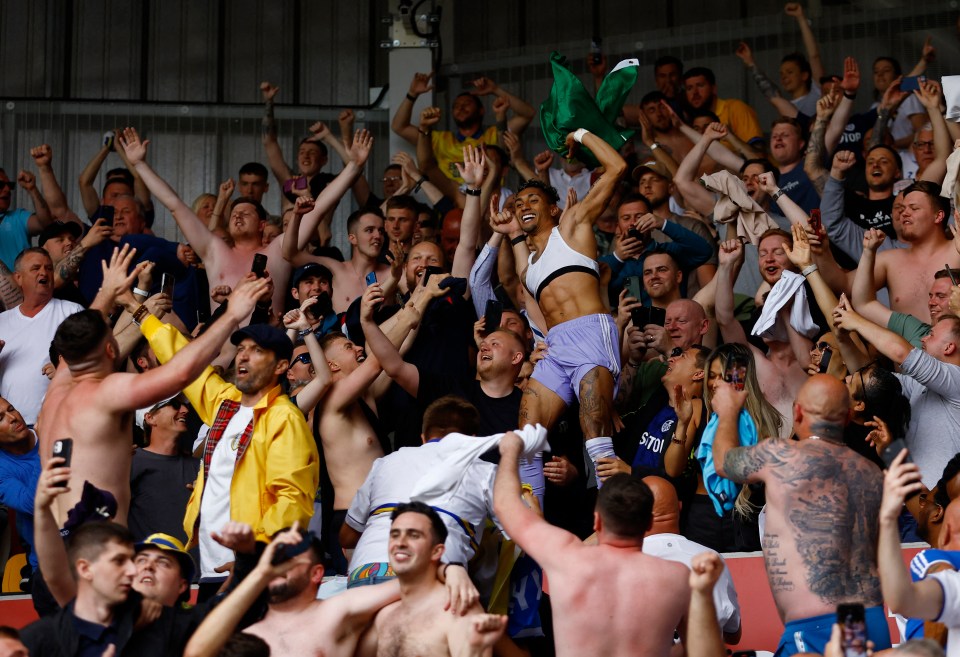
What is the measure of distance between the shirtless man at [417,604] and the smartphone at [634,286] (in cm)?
450

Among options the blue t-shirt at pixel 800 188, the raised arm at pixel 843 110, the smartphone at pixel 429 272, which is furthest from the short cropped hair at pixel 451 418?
the raised arm at pixel 843 110

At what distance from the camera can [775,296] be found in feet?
29.0

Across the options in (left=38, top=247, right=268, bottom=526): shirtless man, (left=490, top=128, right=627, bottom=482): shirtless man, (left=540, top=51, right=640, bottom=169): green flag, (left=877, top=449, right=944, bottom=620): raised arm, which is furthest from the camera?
(left=540, top=51, right=640, bottom=169): green flag

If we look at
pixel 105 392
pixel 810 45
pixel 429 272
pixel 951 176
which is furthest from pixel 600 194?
pixel 810 45

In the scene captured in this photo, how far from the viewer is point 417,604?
221 inches

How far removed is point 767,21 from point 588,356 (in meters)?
7.85

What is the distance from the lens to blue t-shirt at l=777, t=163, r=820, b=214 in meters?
10.7

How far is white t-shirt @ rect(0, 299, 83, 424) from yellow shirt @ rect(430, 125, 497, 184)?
4.36 meters

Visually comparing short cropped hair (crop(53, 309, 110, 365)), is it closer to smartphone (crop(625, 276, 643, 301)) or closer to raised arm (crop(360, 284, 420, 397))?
raised arm (crop(360, 284, 420, 397))

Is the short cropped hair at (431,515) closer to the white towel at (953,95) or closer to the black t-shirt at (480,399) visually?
the black t-shirt at (480,399)

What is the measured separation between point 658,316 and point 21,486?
13.4ft

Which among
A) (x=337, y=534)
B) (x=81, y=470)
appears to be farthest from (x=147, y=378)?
(x=337, y=534)

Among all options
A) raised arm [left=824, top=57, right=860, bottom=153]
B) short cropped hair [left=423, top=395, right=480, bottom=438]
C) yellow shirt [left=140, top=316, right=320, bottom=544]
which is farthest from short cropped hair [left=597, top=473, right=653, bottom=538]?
raised arm [left=824, top=57, right=860, bottom=153]

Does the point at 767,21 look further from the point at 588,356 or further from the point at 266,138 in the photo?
the point at 588,356
